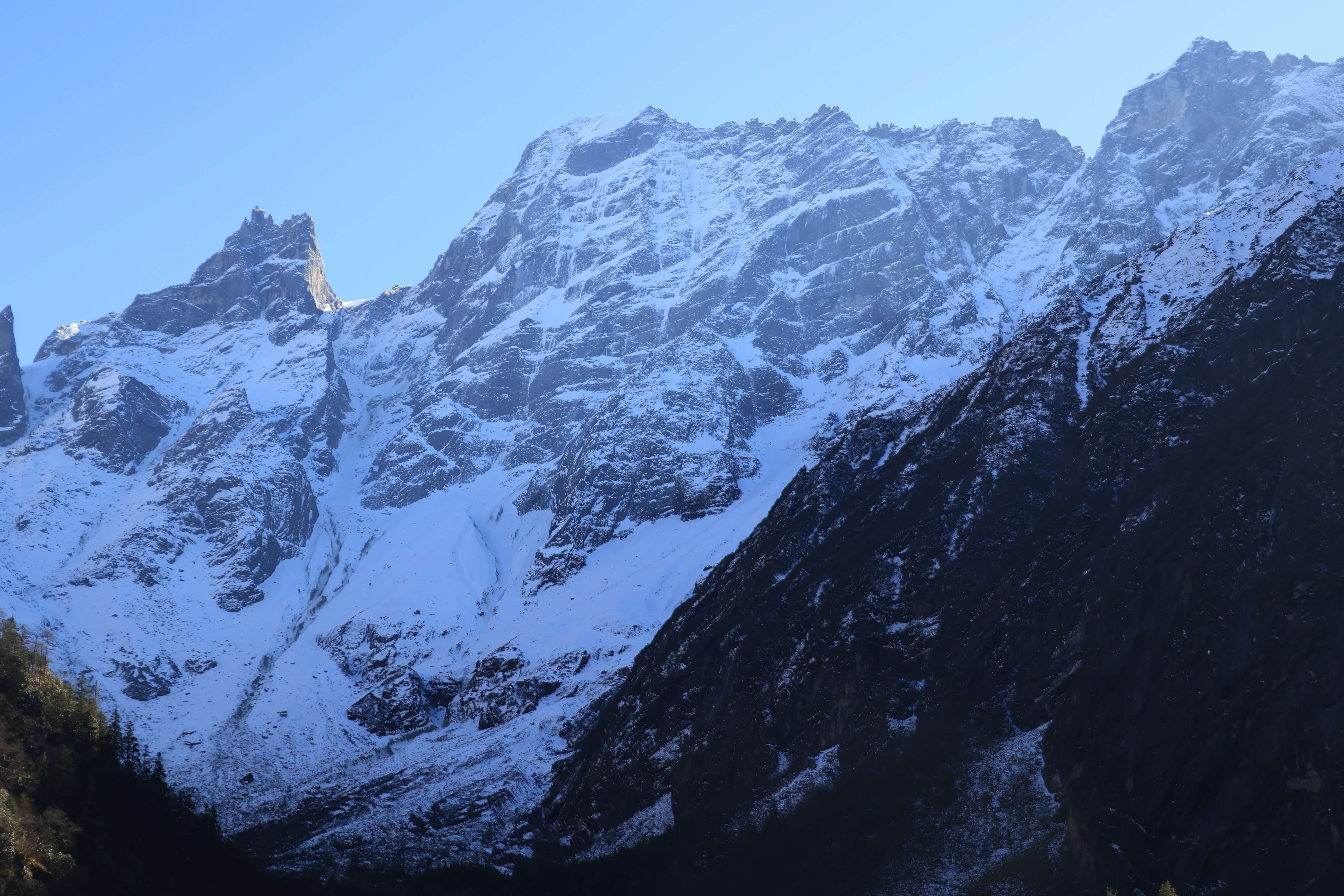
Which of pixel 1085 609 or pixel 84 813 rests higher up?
pixel 84 813

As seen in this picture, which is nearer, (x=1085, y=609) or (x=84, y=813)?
(x=84, y=813)

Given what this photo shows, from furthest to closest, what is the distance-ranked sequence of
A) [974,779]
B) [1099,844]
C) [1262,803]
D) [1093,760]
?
[974,779] → [1093,760] → [1099,844] → [1262,803]

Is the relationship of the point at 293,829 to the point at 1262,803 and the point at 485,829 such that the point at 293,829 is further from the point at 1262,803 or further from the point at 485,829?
the point at 1262,803

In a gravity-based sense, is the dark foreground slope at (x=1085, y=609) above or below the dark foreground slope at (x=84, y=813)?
below

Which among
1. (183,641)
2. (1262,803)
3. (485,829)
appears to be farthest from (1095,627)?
(183,641)

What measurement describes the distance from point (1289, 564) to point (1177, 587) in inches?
350

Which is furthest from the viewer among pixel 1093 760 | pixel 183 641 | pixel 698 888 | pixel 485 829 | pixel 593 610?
pixel 183 641

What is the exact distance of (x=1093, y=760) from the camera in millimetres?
91562

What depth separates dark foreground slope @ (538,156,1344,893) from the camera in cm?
8344

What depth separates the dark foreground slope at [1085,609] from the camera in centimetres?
8344

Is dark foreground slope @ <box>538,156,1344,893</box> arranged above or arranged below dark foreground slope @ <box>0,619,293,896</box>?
below

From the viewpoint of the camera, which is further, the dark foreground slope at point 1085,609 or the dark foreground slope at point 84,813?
the dark foreground slope at point 1085,609

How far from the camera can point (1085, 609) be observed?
347 feet

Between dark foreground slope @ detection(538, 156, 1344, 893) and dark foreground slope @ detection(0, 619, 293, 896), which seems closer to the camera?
dark foreground slope @ detection(0, 619, 293, 896)
